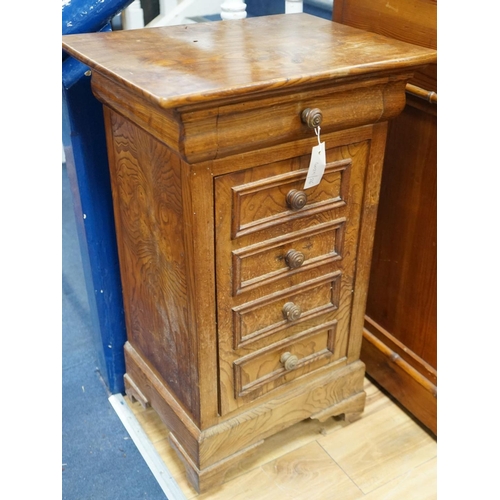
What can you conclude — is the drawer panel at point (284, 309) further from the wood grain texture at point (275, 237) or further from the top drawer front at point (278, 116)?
the top drawer front at point (278, 116)

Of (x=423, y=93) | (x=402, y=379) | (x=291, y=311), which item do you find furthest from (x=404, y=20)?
(x=402, y=379)

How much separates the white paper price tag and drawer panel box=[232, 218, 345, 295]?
4.5 inches

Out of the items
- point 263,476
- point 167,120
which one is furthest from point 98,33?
point 263,476

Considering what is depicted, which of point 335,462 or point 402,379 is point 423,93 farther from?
point 335,462

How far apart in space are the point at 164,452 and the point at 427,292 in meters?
0.76

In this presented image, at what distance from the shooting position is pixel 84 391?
5.41ft

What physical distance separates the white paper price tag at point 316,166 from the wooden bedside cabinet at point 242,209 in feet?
0.07

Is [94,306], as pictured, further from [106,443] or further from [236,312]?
[236,312]

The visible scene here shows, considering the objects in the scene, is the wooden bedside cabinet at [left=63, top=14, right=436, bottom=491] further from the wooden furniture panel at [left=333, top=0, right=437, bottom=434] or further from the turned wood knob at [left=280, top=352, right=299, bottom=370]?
the wooden furniture panel at [left=333, top=0, right=437, bottom=434]

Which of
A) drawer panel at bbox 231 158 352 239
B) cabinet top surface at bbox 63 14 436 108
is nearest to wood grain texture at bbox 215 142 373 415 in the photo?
drawer panel at bbox 231 158 352 239

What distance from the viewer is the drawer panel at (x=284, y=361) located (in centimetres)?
129

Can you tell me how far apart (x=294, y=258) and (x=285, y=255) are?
0.02m

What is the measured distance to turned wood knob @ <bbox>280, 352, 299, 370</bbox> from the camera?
1.32 metres

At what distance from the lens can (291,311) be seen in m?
1.25
